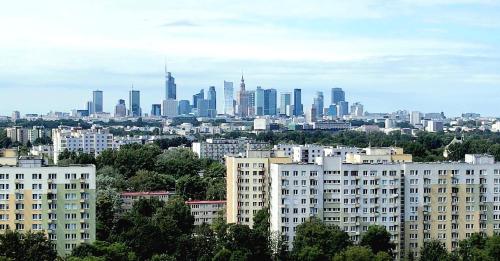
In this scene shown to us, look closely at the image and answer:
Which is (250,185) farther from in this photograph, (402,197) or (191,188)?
(191,188)

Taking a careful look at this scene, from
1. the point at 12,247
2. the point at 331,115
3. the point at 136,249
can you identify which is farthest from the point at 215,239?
the point at 331,115

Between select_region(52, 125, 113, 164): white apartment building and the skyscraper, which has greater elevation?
the skyscraper

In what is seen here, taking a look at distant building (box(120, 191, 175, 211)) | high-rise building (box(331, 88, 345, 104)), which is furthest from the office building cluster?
high-rise building (box(331, 88, 345, 104))

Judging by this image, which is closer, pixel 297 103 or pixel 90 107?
pixel 90 107

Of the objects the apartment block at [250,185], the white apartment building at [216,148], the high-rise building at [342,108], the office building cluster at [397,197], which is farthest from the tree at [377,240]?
the high-rise building at [342,108]

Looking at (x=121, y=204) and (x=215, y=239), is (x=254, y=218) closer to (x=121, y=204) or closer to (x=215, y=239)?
(x=215, y=239)

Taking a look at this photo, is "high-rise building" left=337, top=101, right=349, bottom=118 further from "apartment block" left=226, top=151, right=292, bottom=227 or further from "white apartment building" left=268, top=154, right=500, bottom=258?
"white apartment building" left=268, top=154, right=500, bottom=258

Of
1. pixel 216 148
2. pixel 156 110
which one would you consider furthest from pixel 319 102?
pixel 216 148
